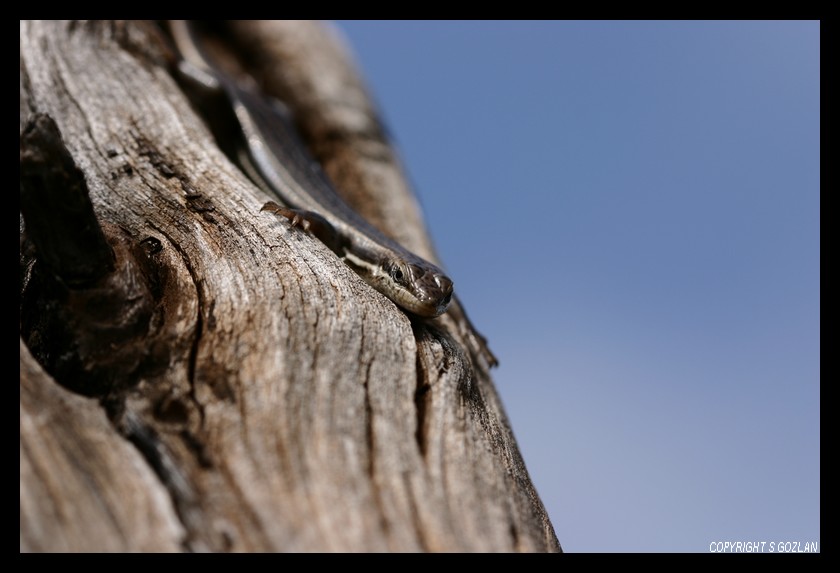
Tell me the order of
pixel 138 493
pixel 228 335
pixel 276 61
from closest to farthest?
1. pixel 138 493
2. pixel 228 335
3. pixel 276 61

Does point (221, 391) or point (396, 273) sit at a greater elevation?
point (396, 273)

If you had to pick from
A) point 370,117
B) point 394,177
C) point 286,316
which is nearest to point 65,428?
point 286,316

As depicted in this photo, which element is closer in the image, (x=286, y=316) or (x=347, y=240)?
(x=286, y=316)

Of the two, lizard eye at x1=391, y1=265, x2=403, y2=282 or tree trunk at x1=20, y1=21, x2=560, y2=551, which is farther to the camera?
lizard eye at x1=391, y1=265, x2=403, y2=282

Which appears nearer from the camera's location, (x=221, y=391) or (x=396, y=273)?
(x=221, y=391)

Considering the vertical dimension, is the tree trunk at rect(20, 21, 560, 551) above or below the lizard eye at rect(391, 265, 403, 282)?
below

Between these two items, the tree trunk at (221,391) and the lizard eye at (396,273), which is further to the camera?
the lizard eye at (396,273)

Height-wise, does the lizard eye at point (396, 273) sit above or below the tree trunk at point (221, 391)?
above
